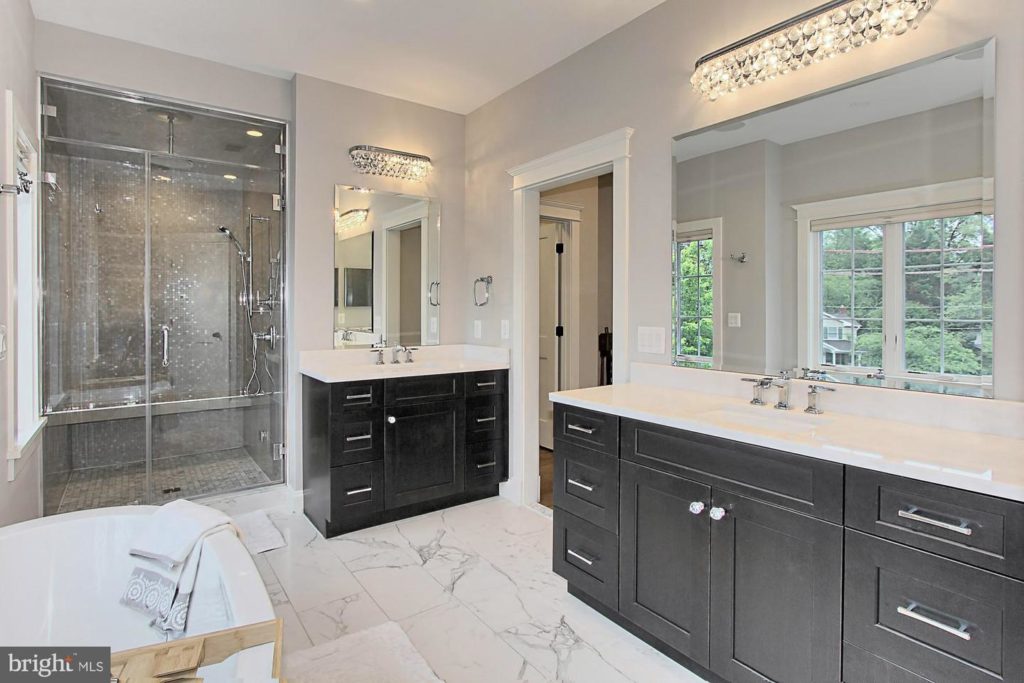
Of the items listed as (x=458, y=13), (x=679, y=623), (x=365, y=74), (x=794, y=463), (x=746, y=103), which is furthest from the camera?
(x=365, y=74)

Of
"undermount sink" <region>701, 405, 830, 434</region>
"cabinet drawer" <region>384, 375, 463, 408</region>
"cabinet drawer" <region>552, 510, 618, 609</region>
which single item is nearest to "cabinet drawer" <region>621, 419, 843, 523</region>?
"undermount sink" <region>701, 405, 830, 434</region>

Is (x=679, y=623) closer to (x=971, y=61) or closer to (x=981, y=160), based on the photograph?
(x=981, y=160)

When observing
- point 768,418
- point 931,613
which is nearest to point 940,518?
point 931,613

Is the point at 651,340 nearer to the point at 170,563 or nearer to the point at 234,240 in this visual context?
the point at 170,563

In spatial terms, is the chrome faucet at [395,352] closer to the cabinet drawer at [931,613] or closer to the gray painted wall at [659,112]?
the gray painted wall at [659,112]

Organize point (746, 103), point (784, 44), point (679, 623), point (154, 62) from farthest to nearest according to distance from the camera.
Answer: point (154, 62) < point (746, 103) < point (784, 44) < point (679, 623)

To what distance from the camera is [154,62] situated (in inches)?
125

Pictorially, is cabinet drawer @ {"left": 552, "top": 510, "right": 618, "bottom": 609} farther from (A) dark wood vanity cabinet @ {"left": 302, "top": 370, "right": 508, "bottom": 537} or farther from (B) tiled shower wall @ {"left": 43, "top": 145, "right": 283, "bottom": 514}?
(B) tiled shower wall @ {"left": 43, "top": 145, "right": 283, "bottom": 514}

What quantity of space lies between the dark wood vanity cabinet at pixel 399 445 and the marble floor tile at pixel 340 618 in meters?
0.73

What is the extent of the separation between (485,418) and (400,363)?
686 millimetres

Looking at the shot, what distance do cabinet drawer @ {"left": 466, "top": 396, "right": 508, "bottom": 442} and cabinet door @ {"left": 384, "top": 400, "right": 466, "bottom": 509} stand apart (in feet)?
0.19

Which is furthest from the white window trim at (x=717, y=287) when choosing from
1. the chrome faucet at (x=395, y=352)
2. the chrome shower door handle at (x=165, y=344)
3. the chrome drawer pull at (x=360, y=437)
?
the chrome shower door handle at (x=165, y=344)

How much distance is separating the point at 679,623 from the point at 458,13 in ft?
9.20

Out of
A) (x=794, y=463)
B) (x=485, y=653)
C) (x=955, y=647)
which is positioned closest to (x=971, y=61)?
(x=794, y=463)
